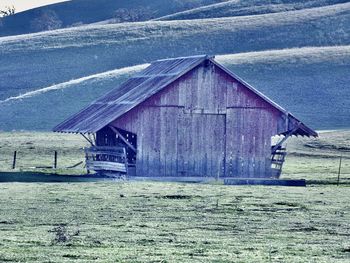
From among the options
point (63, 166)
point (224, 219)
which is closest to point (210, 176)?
point (63, 166)

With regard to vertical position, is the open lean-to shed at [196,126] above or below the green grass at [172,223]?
above

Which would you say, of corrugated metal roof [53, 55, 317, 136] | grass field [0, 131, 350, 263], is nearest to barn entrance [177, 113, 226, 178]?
corrugated metal roof [53, 55, 317, 136]

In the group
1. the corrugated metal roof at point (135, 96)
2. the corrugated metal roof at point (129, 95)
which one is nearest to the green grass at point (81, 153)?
the corrugated metal roof at point (135, 96)

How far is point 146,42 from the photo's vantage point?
109 metres

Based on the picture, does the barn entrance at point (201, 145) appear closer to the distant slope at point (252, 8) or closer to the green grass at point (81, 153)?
the green grass at point (81, 153)

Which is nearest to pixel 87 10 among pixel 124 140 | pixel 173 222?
pixel 124 140

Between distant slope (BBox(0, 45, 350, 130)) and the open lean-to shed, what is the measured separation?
27129mm

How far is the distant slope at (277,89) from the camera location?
7919 cm

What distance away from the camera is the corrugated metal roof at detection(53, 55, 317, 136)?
46.7 meters

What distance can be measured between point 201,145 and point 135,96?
3108mm

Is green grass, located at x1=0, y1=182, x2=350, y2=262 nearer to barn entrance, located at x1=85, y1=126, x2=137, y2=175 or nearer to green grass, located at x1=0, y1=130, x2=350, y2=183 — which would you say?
barn entrance, located at x1=85, y1=126, x2=137, y2=175

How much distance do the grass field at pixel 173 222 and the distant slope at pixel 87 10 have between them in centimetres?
11254

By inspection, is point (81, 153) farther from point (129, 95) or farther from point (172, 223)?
point (172, 223)

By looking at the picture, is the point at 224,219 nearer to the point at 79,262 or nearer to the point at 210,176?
the point at 79,262
